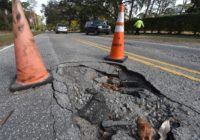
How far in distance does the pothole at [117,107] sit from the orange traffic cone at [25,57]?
26cm

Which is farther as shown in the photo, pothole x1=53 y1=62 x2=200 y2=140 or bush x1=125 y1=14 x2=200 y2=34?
bush x1=125 y1=14 x2=200 y2=34

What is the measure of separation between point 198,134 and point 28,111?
151 cm

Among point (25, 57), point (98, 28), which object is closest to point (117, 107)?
point (25, 57)

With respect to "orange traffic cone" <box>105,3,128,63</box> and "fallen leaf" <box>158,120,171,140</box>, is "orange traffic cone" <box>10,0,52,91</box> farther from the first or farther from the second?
"orange traffic cone" <box>105,3,128,63</box>

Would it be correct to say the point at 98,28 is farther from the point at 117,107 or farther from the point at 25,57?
the point at 117,107

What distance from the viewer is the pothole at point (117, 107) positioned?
1.93 m

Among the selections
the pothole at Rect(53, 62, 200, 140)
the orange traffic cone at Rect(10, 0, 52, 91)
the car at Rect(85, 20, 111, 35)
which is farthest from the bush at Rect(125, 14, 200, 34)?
the orange traffic cone at Rect(10, 0, 52, 91)

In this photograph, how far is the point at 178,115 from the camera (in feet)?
7.20

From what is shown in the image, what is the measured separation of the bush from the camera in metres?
18.2

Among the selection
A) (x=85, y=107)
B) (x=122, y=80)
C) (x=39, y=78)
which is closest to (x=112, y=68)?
(x=122, y=80)

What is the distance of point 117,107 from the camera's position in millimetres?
2400

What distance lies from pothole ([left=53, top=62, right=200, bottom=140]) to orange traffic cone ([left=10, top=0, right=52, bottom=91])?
0.85ft

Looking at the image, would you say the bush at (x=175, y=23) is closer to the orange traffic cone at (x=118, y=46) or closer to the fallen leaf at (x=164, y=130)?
the orange traffic cone at (x=118, y=46)

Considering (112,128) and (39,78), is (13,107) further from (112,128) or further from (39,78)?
(112,128)
